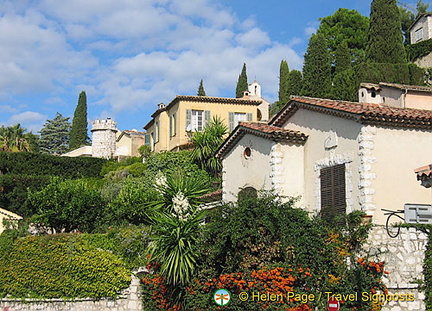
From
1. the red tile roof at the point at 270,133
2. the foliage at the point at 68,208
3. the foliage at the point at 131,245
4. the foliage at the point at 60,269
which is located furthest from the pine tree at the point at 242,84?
the foliage at the point at 60,269

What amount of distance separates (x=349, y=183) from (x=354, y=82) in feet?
87.4

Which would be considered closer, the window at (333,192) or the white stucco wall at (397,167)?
the white stucco wall at (397,167)

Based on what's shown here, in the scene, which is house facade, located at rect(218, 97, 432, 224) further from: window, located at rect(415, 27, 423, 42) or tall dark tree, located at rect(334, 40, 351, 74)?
window, located at rect(415, 27, 423, 42)

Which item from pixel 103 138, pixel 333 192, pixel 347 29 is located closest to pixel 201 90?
pixel 103 138

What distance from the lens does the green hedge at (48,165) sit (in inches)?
1591

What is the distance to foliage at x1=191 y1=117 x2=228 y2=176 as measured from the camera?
1334 inches

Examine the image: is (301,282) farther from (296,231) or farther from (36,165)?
(36,165)

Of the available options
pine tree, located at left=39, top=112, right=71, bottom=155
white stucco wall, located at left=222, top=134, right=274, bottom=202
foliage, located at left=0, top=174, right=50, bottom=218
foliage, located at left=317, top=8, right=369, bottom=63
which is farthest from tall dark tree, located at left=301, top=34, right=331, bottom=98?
pine tree, located at left=39, top=112, right=71, bottom=155

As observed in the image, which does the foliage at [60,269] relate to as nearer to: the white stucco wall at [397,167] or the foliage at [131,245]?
the foliage at [131,245]

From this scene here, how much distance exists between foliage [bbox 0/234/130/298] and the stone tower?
45.0m

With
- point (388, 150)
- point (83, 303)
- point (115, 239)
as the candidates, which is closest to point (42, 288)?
point (83, 303)

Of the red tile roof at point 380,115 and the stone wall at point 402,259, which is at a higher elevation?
the red tile roof at point 380,115

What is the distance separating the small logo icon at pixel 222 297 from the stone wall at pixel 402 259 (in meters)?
4.44

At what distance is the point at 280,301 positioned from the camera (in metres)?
16.1
